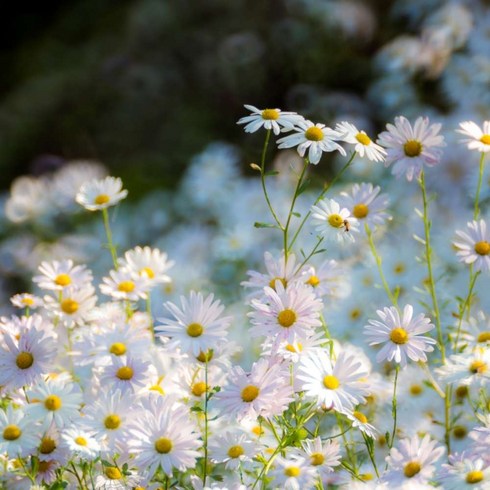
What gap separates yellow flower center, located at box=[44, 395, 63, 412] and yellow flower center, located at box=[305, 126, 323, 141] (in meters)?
0.43

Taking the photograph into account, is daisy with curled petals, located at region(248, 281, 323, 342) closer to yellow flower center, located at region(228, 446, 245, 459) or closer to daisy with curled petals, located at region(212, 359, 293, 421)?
daisy with curled petals, located at region(212, 359, 293, 421)

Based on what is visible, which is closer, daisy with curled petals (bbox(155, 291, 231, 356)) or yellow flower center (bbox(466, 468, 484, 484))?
yellow flower center (bbox(466, 468, 484, 484))

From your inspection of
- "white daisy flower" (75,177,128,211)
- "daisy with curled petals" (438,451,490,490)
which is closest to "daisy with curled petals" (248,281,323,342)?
"daisy with curled petals" (438,451,490,490)

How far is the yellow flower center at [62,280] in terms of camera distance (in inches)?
50.4

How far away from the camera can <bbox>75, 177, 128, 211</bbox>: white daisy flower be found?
1398 mm

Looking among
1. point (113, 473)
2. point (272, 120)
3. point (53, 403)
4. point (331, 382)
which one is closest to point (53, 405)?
point (53, 403)

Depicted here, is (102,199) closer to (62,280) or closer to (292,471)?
(62,280)

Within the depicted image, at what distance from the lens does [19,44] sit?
5.57 metres

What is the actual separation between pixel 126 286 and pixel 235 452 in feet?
1.09

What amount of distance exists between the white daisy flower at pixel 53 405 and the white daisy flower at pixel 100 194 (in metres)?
0.42

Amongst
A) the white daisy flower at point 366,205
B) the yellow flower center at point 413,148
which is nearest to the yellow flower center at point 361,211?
the white daisy flower at point 366,205

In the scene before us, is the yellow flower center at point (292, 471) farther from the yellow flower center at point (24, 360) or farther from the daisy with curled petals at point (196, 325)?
the yellow flower center at point (24, 360)

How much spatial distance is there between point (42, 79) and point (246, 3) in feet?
4.20

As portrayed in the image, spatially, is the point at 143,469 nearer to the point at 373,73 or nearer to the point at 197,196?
the point at 197,196
